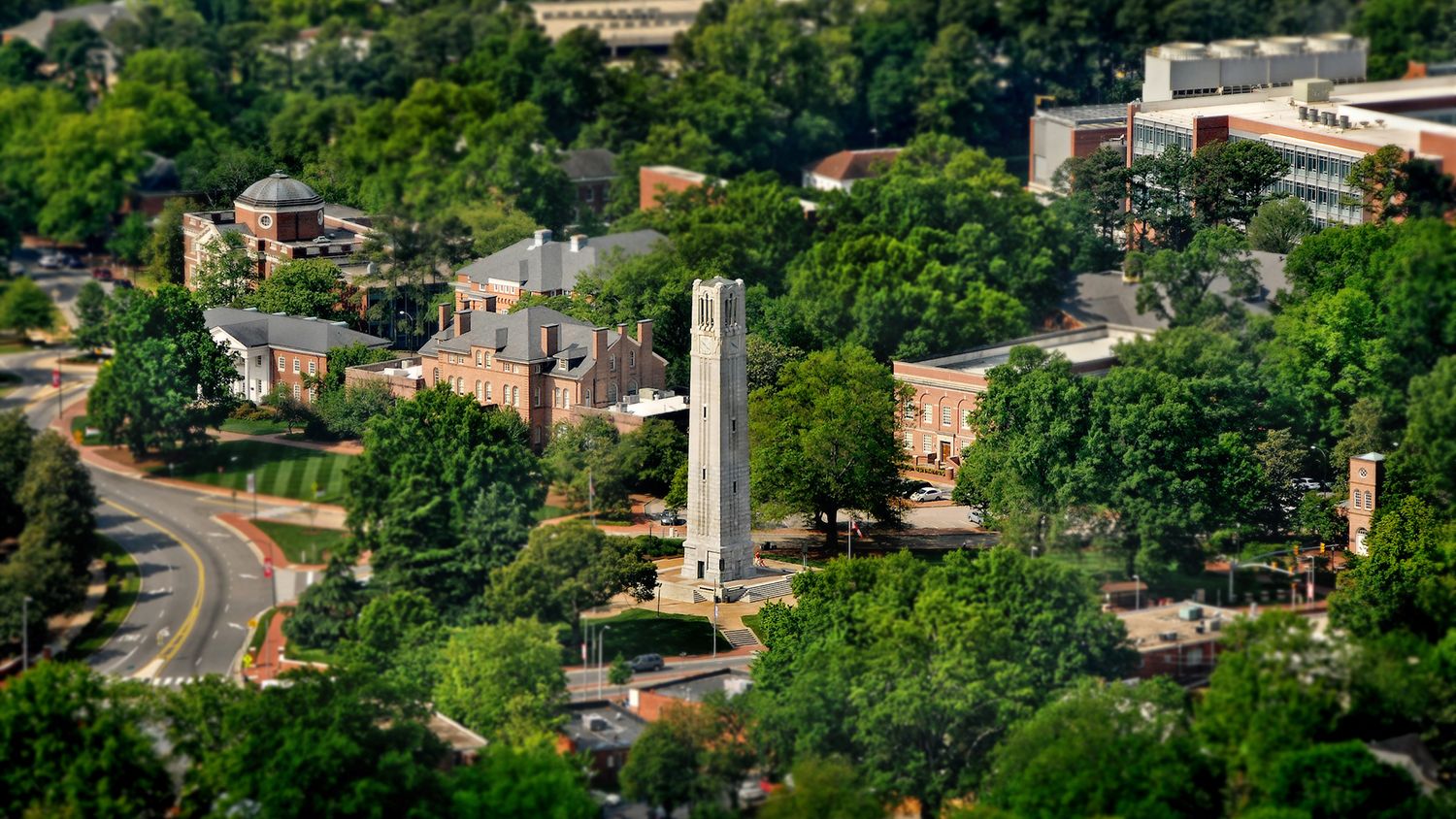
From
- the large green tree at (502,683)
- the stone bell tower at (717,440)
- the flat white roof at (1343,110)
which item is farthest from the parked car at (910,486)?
the large green tree at (502,683)

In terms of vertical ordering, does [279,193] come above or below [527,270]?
above

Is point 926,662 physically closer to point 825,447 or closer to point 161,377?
point 825,447

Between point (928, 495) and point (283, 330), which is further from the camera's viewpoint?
point (928, 495)

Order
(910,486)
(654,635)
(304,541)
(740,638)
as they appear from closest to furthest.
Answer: (304,541)
(654,635)
(740,638)
(910,486)

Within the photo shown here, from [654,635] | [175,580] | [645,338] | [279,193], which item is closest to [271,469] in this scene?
[175,580]

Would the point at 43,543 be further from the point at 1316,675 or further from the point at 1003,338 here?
the point at 1003,338

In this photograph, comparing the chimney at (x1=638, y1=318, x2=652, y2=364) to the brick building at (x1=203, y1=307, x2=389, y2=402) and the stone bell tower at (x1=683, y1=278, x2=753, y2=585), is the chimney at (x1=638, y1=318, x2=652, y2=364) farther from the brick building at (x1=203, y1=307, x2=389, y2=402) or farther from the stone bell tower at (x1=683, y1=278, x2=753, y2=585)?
the stone bell tower at (x1=683, y1=278, x2=753, y2=585)

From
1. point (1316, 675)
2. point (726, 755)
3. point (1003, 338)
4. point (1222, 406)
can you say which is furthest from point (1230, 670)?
point (1003, 338)
